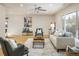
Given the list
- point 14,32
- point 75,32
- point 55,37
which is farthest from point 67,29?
point 14,32

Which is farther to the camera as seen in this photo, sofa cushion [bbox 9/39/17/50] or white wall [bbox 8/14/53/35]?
white wall [bbox 8/14/53/35]

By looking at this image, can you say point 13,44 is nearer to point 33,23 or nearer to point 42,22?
point 33,23

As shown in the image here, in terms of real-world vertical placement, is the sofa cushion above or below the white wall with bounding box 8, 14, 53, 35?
below

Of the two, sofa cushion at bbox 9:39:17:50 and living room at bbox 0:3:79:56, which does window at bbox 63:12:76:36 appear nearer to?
living room at bbox 0:3:79:56

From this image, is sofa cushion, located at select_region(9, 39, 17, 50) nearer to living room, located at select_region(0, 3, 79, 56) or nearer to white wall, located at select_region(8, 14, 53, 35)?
living room, located at select_region(0, 3, 79, 56)

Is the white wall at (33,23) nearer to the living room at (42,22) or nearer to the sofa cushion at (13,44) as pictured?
the living room at (42,22)

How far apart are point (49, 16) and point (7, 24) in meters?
1.34

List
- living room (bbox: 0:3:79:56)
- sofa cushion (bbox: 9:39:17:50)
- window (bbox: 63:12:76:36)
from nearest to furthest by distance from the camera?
sofa cushion (bbox: 9:39:17:50) < living room (bbox: 0:3:79:56) < window (bbox: 63:12:76:36)

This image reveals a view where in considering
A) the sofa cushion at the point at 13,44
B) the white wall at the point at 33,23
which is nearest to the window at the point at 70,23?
the white wall at the point at 33,23

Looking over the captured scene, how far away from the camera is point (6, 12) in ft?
11.3

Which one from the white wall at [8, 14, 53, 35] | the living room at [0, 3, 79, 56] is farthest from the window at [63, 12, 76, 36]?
the white wall at [8, 14, 53, 35]

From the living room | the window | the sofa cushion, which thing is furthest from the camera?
the window

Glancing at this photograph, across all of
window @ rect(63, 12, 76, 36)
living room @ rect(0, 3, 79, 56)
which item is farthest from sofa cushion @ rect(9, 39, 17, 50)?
window @ rect(63, 12, 76, 36)

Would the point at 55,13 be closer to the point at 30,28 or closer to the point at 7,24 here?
the point at 30,28
